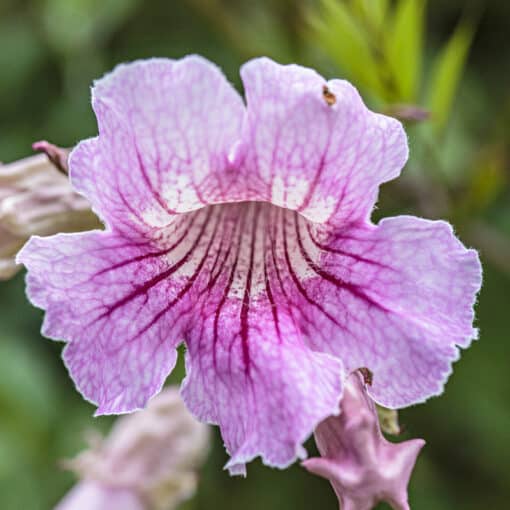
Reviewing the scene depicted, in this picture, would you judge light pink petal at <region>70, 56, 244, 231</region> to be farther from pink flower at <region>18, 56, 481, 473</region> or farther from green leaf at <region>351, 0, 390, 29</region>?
green leaf at <region>351, 0, 390, 29</region>

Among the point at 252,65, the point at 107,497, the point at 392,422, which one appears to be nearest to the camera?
the point at 252,65

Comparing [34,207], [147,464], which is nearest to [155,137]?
[34,207]

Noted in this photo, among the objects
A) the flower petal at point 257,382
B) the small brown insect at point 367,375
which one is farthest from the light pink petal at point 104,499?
the small brown insect at point 367,375

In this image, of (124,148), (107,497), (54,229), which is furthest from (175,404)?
(124,148)

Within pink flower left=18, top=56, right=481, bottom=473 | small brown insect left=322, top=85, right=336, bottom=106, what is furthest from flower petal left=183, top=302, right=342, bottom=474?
small brown insect left=322, top=85, right=336, bottom=106

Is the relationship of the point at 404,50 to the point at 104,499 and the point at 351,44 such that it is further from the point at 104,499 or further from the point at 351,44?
the point at 104,499

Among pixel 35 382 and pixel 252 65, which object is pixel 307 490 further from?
pixel 252 65

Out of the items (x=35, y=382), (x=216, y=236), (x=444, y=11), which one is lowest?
(x=35, y=382)
